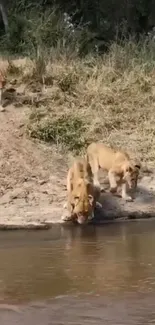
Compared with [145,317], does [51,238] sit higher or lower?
lower

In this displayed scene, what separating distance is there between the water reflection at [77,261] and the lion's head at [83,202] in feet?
0.78

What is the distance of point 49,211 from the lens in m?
12.1

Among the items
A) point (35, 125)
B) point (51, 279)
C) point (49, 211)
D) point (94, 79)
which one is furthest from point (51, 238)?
point (94, 79)

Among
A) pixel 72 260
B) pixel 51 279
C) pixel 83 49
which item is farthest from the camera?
pixel 83 49

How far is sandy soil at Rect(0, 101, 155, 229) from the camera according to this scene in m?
11.9

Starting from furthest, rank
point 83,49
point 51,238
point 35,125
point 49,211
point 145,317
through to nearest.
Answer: point 83,49
point 35,125
point 49,211
point 51,238
point 145,317

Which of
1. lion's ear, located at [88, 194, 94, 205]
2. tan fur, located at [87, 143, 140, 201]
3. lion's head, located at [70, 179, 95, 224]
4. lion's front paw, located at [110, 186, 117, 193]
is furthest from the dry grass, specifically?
lion's ear, located at [88, 194, 94, 205]

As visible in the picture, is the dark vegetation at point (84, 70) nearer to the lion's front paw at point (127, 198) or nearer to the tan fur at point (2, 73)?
the tan fur at point (2, 73)

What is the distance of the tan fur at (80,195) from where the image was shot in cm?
1155

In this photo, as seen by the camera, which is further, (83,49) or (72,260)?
(83,49)

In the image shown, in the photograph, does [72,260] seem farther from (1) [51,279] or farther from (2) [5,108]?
(2) [5,108]

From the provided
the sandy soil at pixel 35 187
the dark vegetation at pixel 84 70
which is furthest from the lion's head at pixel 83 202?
the dark vegetation at pixel 84 70

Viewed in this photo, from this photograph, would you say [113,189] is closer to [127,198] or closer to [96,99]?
[127,198]

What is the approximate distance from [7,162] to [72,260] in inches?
204
